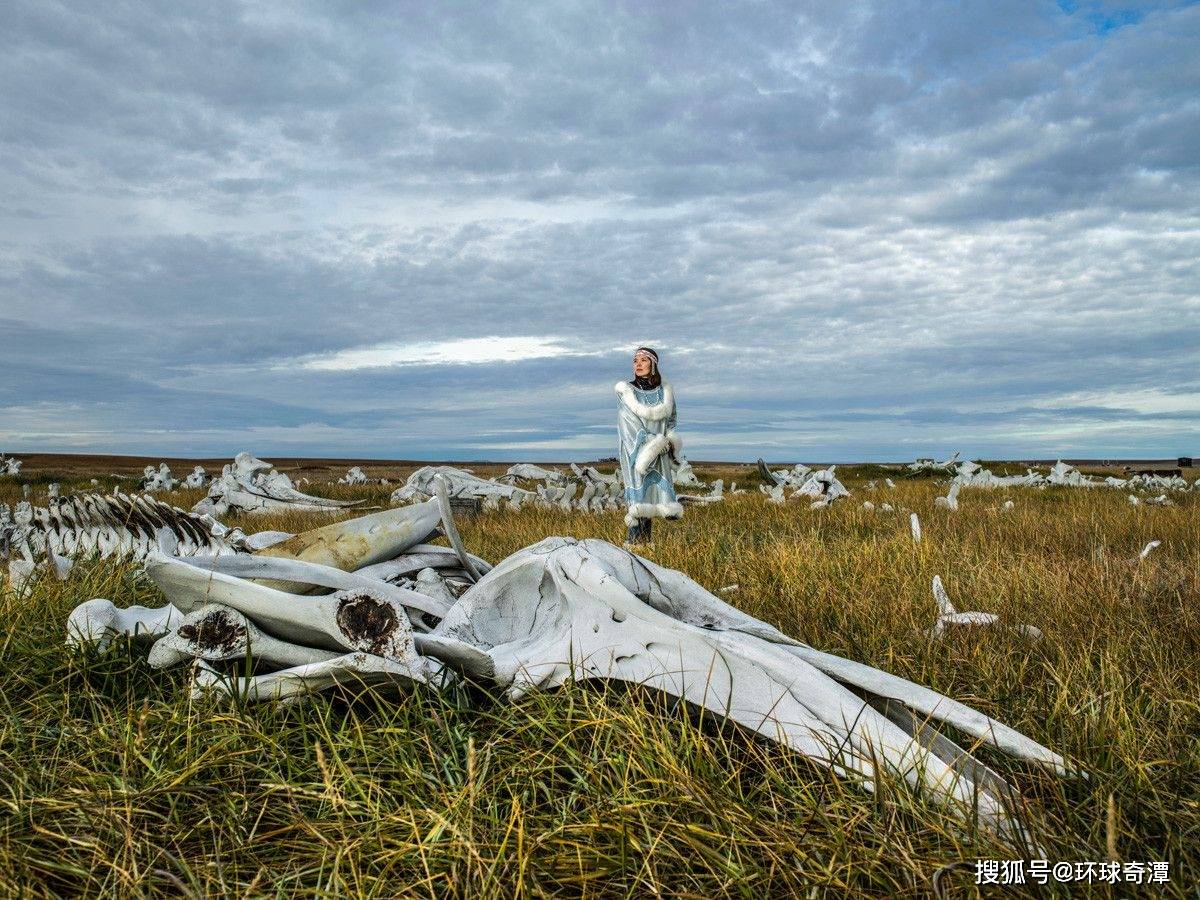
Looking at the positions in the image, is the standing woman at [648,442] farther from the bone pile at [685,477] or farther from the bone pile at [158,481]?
the bone pile at [158,481]

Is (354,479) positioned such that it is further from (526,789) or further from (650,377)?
(526,789)

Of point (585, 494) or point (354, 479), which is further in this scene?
point (354, 479)

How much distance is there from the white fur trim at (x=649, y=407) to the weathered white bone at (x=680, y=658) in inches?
229

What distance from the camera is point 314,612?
2.46 m

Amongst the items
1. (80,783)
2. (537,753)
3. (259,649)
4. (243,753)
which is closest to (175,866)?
(243,753)

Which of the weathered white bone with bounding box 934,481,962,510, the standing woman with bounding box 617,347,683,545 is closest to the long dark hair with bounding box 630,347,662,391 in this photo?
the standing woman with bounding box 617,347,683,545

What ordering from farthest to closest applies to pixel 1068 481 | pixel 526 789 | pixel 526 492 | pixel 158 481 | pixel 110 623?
pixel 158 481, pixel 1068 481, pixel 526 492, pixel 110 623, pixel 526 789

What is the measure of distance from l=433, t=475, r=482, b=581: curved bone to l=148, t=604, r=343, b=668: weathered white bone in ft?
2.53

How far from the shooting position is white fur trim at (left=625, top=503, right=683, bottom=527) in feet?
28.6

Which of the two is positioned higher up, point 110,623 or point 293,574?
point 293,574

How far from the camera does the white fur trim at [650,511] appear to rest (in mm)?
8719

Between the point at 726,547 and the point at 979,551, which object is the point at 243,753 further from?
the point at 979,551

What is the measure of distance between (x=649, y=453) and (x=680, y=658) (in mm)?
6372

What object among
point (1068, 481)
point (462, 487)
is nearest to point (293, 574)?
point (462, 487)
